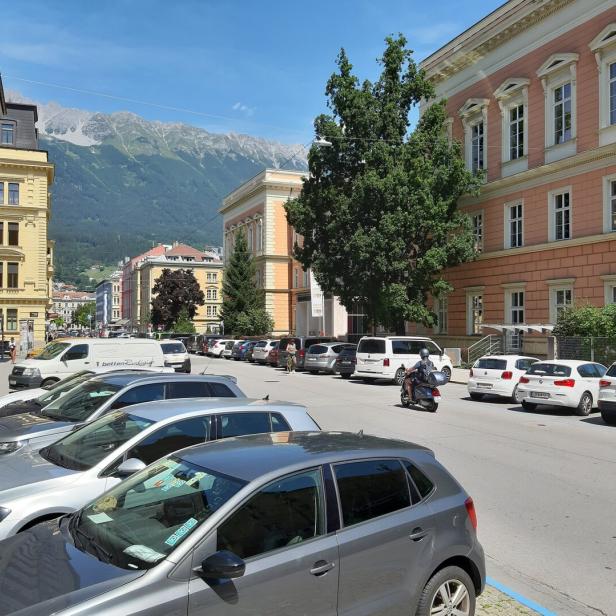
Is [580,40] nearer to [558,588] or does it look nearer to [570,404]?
[570,404]

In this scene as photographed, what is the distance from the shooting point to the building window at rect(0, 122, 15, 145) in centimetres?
6091

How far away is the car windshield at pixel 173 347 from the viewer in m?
28.6

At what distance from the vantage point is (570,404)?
54.3 ft

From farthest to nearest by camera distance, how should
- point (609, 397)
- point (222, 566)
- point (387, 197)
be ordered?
→ point (387, 197)
point (609, 397)
point (222, 566)

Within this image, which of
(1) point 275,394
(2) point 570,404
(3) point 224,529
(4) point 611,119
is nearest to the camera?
(3) point 224,529

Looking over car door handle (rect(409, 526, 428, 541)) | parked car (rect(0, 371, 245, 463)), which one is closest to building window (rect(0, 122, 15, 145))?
parked car (rect(0, 371, 245, 463))

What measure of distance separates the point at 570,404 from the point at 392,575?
1432cm

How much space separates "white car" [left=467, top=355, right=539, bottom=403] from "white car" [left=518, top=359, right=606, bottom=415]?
1330 millimetres

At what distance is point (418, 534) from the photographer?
13.0 feet

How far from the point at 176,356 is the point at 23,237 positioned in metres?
38.8

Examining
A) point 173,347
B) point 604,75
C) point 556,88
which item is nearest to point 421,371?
point 173,347

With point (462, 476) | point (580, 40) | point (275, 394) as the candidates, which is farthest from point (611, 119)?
point (462, 476)

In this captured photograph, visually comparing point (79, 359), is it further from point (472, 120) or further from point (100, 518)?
point (472, 120)

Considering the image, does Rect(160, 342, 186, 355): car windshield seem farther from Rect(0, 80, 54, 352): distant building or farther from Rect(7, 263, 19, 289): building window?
Rect(7, 263, 19, 289): building window
